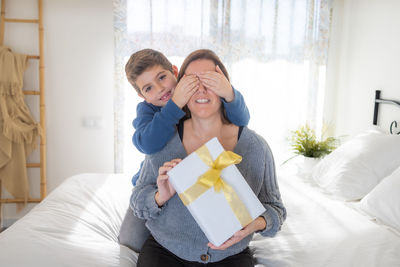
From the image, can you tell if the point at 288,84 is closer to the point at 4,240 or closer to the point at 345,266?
the point at 345,266

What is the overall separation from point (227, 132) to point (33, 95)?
7.94 feet

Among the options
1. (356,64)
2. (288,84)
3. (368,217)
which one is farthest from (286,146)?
(368,217)

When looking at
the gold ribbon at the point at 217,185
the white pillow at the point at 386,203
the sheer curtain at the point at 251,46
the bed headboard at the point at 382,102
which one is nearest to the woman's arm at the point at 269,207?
the gold ribbon at the point at 217,185

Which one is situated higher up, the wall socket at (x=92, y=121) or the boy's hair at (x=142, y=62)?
the boy's hair at (x=142, y=62)

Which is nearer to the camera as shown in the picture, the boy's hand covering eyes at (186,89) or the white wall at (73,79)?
the boy's hand covering eyes at (186,89)

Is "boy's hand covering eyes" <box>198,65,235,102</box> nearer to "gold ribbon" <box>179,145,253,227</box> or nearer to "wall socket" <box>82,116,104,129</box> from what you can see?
"gold ribbon" <box>179,145,253,227</box>

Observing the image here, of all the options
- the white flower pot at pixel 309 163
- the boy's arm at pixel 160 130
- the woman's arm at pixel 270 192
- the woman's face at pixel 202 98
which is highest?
the woman's face at pixel 202 98

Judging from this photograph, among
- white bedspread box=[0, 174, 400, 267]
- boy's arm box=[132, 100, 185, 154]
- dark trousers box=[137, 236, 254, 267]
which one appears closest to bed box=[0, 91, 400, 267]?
white bedspread box=[0, 174, 400, 267]

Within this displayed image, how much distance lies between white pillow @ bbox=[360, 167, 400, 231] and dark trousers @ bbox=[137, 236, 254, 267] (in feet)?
2.78

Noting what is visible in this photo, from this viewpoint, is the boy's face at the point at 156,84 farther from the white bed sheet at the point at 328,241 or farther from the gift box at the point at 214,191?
the white bed sheet at the point at 328,241

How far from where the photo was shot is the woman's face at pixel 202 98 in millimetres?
1110

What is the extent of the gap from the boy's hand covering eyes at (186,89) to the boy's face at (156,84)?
0.26m

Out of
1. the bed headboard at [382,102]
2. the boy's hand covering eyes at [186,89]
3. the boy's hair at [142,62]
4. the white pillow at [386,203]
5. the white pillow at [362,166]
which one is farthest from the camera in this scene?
the bed headboard at [382,102]

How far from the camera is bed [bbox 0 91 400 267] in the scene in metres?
1.25
